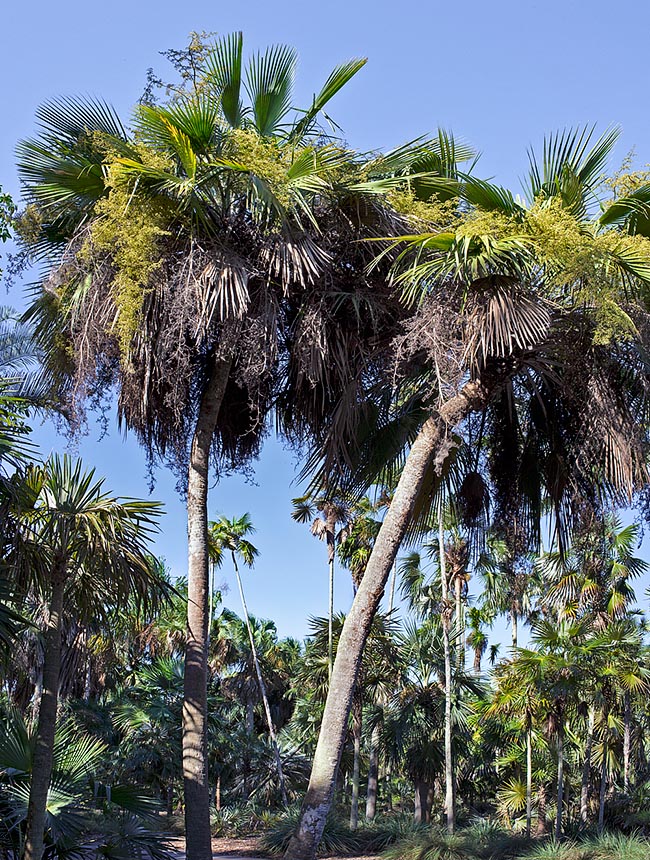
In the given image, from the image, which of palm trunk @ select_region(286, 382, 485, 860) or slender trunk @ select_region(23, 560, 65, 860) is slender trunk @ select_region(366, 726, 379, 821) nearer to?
palm trunk @ select_region(286, 382, 485, 860)

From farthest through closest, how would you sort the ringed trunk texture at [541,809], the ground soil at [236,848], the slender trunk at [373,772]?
the ringed trunk texture at [541,809]
the slender trunk at [373,772]
the ground soil at [236,848]

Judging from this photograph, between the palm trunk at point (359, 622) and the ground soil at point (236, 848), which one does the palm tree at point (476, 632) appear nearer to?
the ground soil at point (236, 848)

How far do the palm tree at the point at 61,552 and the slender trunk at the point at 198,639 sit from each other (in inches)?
17.2

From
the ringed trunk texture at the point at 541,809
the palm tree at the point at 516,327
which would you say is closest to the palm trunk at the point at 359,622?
the palm tree at the point at 516,327

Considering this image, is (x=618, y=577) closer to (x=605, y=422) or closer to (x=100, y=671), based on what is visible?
(x=100, y=671)

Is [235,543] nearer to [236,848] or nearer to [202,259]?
[236,848]

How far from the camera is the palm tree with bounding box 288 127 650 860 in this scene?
712 centimetres

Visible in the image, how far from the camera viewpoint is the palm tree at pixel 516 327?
7121 millimetres

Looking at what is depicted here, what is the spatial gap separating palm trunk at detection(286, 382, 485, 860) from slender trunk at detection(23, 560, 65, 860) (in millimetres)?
2018

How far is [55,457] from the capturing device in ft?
24.0

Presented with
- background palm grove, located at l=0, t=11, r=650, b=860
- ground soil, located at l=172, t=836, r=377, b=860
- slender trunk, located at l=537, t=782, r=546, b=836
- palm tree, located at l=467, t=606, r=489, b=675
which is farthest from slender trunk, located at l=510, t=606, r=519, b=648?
background palm grove, located at l=0, t=11, r=650, b=860

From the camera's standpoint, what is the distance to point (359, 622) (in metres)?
7.05

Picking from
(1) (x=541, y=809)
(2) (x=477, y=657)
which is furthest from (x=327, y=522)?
(2) (x=477, y=657)

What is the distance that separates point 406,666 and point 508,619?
538 inches
